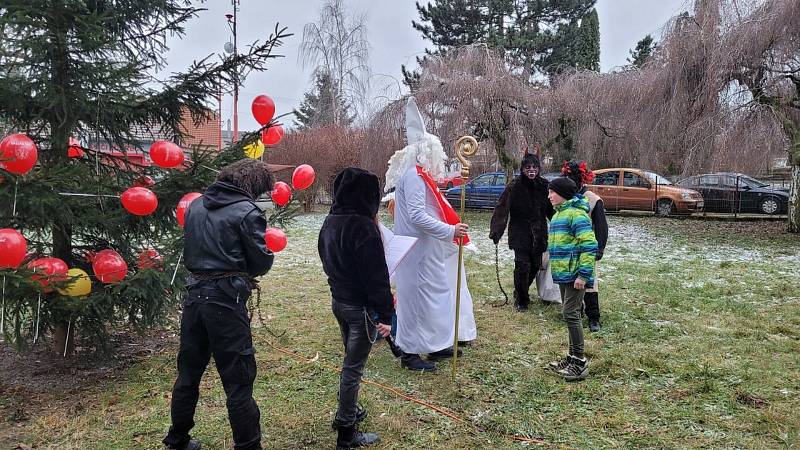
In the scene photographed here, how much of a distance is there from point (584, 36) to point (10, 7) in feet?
92.6

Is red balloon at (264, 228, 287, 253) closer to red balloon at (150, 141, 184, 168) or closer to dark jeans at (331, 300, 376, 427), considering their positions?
red balloon at (150, 141, 184, 168)

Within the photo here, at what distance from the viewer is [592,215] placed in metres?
5.55

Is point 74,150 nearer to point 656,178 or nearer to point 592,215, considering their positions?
point 592,215

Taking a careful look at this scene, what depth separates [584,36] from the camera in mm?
27781

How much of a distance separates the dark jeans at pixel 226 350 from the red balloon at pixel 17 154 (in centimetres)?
148

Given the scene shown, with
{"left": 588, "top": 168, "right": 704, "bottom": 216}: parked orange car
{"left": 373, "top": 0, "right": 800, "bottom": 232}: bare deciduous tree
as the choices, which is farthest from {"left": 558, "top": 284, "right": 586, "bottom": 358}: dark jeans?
{"left": 588, "top": 168, "right": 704, "bottom": 216}: parked orange car

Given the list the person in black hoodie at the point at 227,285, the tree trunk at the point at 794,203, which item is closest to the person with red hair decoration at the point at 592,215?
the person in black hoodie at the point at 227,285

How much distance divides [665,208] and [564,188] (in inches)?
Result: 548

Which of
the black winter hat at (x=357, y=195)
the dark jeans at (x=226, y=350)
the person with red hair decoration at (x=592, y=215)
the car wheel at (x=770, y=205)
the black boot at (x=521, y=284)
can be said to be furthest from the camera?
the car wheel at (x=770, y=205)

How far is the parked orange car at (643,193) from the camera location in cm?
1603

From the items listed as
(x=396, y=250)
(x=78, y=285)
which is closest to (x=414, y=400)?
(x=396, y=250)

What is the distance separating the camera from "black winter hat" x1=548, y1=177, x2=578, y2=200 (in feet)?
14.1

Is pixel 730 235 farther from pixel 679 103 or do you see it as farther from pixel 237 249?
pixel 237 249

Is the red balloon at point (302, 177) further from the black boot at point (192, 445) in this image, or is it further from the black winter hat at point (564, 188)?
the black boot at point (192, 445)
